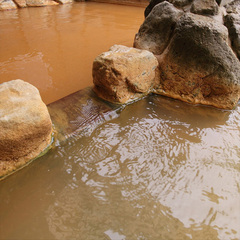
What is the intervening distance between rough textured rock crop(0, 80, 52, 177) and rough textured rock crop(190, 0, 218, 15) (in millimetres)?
2967

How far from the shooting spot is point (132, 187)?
1831mm

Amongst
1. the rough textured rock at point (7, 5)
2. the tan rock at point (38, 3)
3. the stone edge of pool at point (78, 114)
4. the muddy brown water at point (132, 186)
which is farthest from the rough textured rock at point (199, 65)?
the tan rock at point (38, 3)

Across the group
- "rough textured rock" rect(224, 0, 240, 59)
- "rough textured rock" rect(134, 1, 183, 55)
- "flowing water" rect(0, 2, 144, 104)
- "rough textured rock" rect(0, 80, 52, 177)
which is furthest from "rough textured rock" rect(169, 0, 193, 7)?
"rough textured rock" rect(0, 80, 52, 177)

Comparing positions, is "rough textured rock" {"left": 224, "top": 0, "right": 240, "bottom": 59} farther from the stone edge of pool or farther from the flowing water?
the flowing water

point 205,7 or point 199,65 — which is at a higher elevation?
point 205,7

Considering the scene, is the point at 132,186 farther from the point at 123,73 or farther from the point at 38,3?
the point at 38,3

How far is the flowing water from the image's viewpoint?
3.52 meters

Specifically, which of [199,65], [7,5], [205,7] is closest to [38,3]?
[7,5]

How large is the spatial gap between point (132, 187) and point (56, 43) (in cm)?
449

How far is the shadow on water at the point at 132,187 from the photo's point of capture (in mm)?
1537

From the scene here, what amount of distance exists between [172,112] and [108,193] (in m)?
1.60

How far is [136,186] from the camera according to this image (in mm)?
1844

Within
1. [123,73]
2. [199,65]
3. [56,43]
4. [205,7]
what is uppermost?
[205,7]

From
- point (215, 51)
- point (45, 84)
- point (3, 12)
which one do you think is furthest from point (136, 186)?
point (3, 12)
